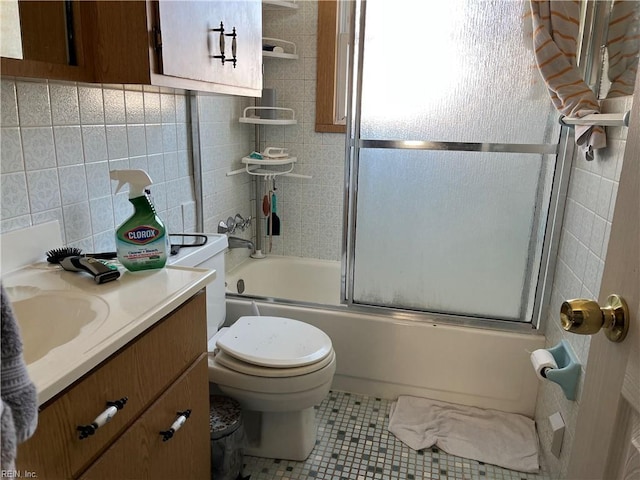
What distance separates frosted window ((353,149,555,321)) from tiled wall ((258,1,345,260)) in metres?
0.79

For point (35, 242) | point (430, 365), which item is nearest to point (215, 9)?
point (35, 242)

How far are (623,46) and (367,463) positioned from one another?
5.25 feet

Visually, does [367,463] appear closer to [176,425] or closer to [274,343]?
[274,343]

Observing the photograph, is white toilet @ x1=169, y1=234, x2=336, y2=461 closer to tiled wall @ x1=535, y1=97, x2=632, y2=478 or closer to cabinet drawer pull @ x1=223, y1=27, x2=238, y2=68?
cabinet drawer pull @ x1=223, y1=27, x2=238, y2=68

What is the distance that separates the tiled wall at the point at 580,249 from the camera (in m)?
1.39

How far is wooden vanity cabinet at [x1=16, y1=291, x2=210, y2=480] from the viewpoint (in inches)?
30.7

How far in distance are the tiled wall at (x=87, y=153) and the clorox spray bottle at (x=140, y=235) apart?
192 millimetres

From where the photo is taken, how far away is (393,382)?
2135 millimetres

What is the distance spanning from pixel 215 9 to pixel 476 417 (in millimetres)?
1801

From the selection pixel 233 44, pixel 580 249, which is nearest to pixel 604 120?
pixel 580 249

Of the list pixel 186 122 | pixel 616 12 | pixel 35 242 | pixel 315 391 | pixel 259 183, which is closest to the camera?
pixel 35 242

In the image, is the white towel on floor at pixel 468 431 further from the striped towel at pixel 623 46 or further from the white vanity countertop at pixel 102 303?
the striped towel at pixel 623 46

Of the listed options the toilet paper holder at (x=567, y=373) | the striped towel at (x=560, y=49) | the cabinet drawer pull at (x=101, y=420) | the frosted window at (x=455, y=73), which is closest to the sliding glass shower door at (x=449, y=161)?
the frosted window at (x=455, y=73)

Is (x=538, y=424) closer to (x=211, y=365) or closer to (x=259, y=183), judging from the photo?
(x=211, y=365)
